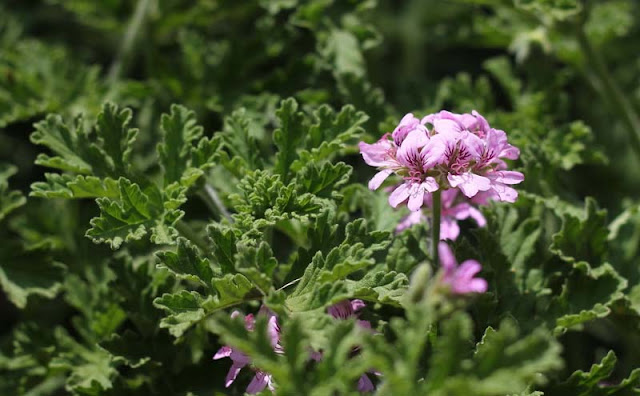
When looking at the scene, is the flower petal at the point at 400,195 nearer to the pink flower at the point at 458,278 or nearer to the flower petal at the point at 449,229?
the flower petal at the point at 449,229

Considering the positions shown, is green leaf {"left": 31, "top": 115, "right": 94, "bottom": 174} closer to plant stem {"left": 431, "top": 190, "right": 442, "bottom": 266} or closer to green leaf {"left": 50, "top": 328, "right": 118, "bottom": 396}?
green leaf {"left": 50, "top": 328, "right": 118, "bottom": 396}

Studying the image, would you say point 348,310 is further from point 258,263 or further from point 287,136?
point 287,136

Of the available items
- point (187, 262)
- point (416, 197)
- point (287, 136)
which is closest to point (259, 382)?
point (187, 262)

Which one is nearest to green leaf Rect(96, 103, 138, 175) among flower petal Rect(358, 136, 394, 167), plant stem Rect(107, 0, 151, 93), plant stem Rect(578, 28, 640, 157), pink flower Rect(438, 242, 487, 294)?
flower petal Rect(358, 136, 394, 167)

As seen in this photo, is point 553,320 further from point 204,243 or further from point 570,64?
point 570,64

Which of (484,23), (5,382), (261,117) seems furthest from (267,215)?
(484,23)

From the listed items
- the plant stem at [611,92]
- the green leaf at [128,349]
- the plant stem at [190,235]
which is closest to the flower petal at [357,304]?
the plant stem at [190,235]
